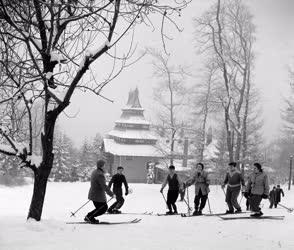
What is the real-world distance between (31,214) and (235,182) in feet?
20.0

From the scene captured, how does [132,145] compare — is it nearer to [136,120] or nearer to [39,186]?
[136,120]

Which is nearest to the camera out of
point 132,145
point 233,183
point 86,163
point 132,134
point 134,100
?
point 233,183

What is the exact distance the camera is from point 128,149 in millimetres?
56562

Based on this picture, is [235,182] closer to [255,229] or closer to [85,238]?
[255,229]

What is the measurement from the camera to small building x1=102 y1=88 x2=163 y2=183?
5519 centimetres

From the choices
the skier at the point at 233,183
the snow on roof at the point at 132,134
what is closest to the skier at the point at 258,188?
the skier at the point at 233,183

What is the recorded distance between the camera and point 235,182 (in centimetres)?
1191

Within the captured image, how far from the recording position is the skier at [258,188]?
423 inches

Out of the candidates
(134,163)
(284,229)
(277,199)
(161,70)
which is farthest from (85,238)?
(134,163)

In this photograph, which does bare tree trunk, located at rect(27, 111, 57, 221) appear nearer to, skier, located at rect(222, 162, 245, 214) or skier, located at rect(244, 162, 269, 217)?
skier, located at rect(244, 162, 269, 217)

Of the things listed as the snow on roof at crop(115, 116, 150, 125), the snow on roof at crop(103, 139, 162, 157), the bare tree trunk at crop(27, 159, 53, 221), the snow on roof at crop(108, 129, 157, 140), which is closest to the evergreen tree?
the snow on roof at crop(103, 139, 162, 157)

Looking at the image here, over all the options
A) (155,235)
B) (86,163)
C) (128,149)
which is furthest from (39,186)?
(86,163)

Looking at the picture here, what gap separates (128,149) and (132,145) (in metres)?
1.86

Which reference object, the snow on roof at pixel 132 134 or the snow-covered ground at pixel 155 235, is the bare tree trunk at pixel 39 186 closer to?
the snow-covered ground at pixel 155 235
